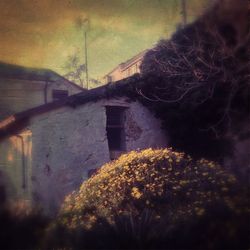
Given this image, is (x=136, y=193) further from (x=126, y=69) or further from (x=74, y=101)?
(x=126, y=69)

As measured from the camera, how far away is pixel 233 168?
1192 centimetres

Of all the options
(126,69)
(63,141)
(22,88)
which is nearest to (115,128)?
(63,141)

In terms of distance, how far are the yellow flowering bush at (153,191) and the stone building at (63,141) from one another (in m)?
2.66

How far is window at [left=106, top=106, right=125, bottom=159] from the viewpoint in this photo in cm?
1264

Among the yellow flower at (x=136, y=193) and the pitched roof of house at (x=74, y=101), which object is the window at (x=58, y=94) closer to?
the pitched roof of house at (x=74, y=101)

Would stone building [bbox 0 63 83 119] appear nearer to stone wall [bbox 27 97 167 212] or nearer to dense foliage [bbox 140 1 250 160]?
dense foliage [bbox 140 1 250 160]

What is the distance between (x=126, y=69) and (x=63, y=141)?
57.0ft

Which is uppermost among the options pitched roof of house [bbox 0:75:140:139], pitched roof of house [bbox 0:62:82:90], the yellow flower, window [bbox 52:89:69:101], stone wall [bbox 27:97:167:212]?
pitched roof of house [bbox 0:62:82:90]

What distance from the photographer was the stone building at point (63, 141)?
11.3 m

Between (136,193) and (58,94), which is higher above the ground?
(58,94)

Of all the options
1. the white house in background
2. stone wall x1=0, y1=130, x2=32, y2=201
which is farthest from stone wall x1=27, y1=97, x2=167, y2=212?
the white house in background

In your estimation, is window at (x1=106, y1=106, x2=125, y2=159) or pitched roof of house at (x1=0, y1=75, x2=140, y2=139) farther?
window at (x1=106, y1=106, x2=125, y2=159)

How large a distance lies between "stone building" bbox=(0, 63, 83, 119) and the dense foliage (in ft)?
32.3

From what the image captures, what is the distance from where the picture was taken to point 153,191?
7.53 metres
